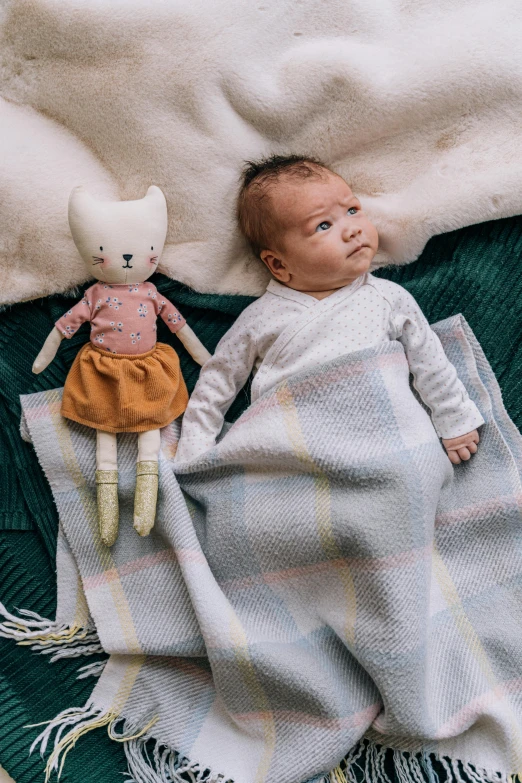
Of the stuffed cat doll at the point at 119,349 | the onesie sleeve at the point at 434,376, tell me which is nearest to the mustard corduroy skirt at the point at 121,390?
the stuffed cat doll at the point at 119,349

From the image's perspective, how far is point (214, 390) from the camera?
1062 mm

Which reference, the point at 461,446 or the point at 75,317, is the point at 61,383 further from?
the point at 461,446

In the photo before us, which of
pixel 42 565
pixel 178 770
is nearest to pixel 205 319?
pixel 42 565

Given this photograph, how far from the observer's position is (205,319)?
111cm

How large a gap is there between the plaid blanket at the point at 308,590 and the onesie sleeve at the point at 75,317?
11 centimetres

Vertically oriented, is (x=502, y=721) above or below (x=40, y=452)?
below

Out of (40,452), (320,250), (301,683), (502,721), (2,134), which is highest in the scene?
(2,134)

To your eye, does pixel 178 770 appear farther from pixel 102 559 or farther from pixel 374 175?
pixel 374 175

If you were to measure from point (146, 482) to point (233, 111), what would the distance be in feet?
1.78

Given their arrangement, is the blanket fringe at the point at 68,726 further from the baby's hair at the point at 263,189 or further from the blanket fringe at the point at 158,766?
the baby's hair at the point at 263,189

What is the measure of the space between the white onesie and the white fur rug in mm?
86

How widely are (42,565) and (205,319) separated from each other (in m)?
0.44

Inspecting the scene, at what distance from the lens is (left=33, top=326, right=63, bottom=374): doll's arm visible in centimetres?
103

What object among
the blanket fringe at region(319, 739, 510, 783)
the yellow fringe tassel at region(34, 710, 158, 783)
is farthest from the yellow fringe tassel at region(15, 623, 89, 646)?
the blanket fringe at region(319, 739, 510, 783)
